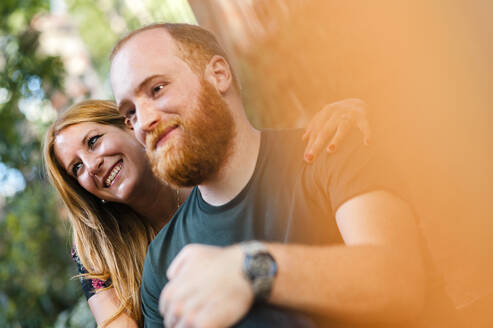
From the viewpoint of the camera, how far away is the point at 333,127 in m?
1.26

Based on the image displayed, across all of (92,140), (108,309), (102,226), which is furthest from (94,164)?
(108,309)

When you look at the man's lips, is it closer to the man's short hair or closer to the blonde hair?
the man's short hair

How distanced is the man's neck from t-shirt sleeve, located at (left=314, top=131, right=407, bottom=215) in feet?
0.71

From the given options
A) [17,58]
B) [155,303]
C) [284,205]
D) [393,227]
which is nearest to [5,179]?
[17,58]

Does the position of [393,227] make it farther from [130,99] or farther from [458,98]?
[130,99]

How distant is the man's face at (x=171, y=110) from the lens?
1.22 meters

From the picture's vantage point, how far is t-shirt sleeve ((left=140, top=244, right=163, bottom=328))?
1.43 metres

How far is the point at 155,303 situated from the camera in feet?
4.78

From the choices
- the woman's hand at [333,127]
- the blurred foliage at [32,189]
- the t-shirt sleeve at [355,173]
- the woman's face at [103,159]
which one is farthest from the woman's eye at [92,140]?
the blurred foliage at [32,189]

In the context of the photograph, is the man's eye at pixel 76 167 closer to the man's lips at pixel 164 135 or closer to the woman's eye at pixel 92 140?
the woman's eye at pixel 92 140

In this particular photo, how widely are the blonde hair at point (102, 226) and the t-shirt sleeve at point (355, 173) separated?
112 cm

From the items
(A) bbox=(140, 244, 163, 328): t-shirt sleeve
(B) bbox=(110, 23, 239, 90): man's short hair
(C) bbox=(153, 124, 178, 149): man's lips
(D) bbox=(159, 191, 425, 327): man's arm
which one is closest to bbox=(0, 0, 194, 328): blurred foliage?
(A) bbox=(140, 244, 163, 328): t-shirt sleeve

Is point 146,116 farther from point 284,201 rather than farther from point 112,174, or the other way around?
point 112,174

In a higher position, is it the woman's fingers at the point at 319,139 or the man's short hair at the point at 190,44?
the man's short hair at the point at 190,44
